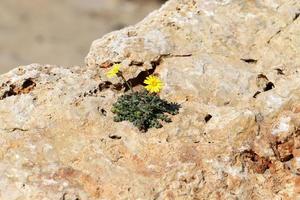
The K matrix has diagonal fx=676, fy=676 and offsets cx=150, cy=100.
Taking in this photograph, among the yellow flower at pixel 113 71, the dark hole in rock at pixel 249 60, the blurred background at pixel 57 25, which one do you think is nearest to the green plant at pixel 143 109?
the yellow flower at pixel 113 71

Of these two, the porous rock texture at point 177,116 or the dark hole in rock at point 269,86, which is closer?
the porous rock texture at point 177,116

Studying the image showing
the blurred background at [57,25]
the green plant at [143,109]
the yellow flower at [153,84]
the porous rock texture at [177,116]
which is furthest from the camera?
the blurred background at [57,25]

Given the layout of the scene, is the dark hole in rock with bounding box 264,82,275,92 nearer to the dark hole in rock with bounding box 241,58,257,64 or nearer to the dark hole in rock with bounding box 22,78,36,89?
the dark hole in rock with bounding box 241,58,257,64

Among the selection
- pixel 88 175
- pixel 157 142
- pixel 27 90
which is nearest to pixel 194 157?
pixel 157 142

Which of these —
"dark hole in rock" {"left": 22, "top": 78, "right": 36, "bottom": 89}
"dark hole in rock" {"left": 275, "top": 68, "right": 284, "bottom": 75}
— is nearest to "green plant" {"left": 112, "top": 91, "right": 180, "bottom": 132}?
"dark hole in rock" {"left": 22, "top": 78, "right": 36, "bottom": 89}

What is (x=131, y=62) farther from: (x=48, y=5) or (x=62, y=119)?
(x=48, y=5)

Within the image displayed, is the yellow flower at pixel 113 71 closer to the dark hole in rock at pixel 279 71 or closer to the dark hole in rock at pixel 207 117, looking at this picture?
the dark hole in rock at pixel 207 117

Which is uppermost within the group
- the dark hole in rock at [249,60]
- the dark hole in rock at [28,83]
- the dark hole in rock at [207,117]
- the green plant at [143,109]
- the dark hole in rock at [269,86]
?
the dark hole in rock at [28,83]

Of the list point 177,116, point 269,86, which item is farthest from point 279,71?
point 177,116
